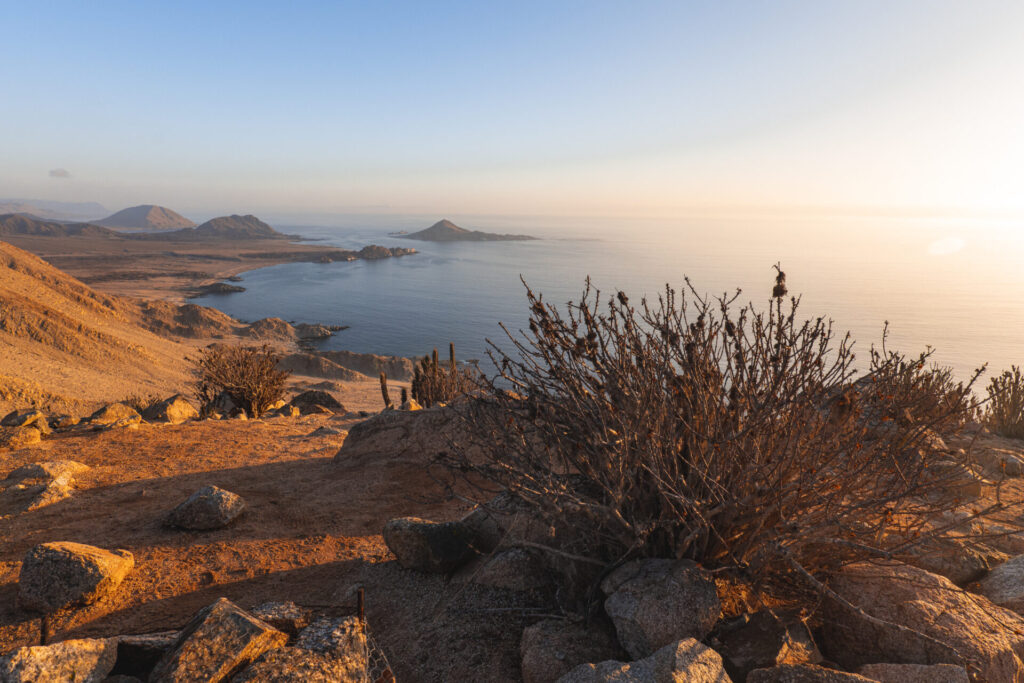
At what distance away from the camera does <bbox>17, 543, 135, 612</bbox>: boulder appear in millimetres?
3596

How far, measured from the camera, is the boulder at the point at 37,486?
5305 millimetres

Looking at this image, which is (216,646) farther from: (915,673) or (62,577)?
(915,673)

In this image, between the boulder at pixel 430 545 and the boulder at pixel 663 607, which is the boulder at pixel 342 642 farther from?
the boulder at pixel 663 607

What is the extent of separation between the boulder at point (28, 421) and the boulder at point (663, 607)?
30.9ft

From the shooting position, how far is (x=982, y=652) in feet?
8.50

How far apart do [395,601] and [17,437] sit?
704 centimetres

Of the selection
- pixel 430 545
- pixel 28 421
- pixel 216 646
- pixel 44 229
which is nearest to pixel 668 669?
pixel 216 646

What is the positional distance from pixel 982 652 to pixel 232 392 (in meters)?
14.0

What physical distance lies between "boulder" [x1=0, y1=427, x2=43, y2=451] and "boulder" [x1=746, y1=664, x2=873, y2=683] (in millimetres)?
9296

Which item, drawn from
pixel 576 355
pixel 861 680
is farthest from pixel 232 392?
pixel 861 680

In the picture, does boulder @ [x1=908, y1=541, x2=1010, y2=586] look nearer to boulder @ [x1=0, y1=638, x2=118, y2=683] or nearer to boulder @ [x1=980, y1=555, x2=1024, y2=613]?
boulder @ [x1=980, y1=555, x2=1024, y2=613]

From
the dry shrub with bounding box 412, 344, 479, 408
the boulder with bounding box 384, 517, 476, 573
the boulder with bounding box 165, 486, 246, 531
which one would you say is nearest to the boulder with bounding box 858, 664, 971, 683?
the boulder with bounding box 384, 517, 476, 573

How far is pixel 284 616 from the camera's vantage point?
3.22 metres

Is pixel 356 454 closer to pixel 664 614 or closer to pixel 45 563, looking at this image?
pixel 45 563
